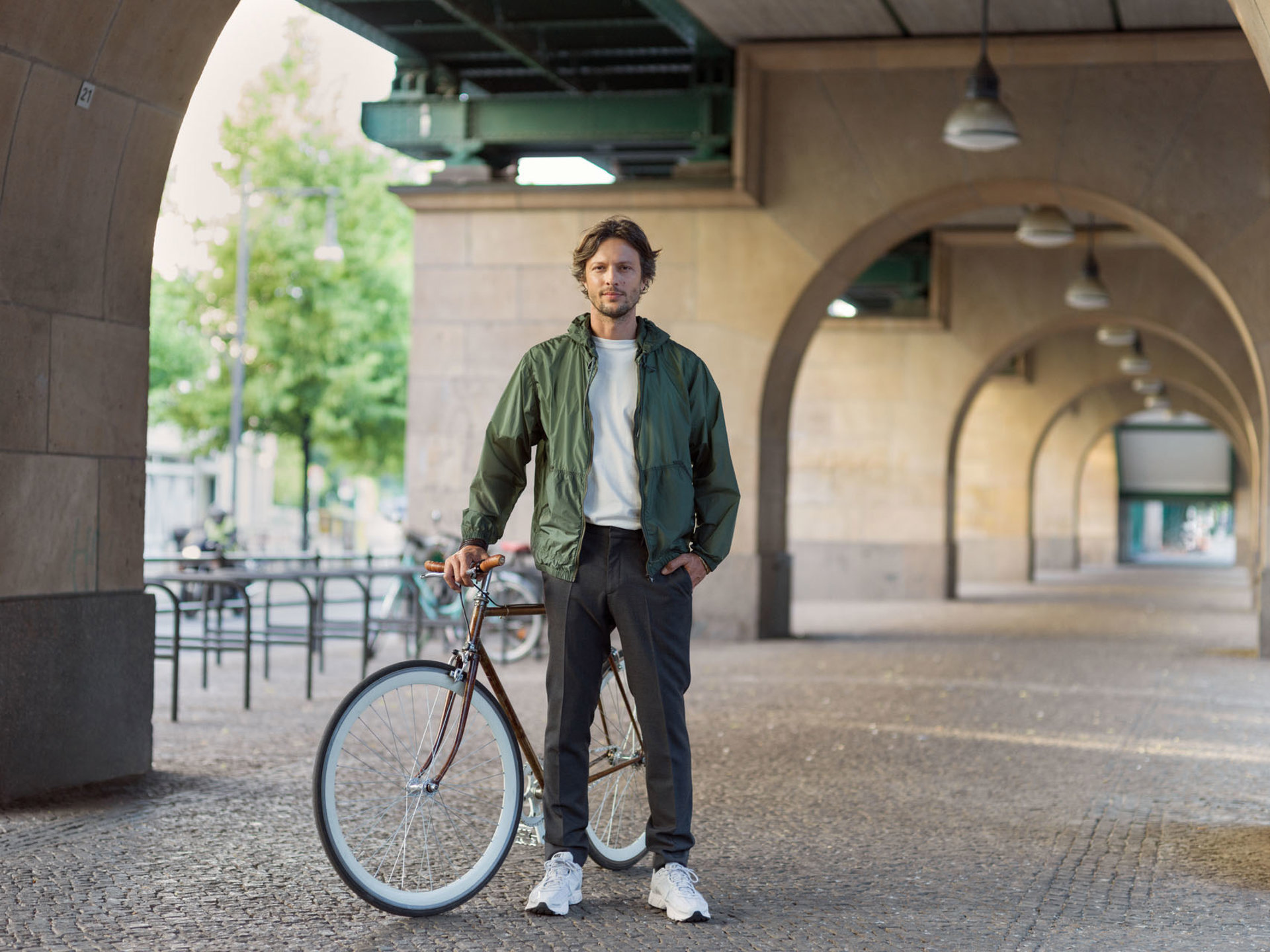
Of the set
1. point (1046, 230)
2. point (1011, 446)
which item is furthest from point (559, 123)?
point (1011, 446)

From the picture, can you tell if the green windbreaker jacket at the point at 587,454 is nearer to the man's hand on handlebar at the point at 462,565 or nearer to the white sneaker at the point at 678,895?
the man's hand on handlebar at the point at 462,565

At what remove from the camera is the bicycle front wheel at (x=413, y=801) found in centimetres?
416

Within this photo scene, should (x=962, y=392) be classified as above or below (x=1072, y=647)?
above

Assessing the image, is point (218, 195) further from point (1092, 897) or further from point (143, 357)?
point (1092, 897)

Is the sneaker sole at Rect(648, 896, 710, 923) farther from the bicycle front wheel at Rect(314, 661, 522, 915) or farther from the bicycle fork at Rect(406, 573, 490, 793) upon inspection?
the bicycle fork at Rect(406, 573, 490, 793)

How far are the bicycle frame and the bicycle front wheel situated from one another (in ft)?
0.04

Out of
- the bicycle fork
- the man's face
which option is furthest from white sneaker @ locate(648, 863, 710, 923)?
the man's face

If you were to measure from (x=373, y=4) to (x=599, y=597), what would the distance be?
→ 31.4 ft

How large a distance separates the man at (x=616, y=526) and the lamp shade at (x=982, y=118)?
6926 mm

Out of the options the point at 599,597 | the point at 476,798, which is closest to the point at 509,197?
the point at 476,798

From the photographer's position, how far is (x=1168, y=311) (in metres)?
23.3

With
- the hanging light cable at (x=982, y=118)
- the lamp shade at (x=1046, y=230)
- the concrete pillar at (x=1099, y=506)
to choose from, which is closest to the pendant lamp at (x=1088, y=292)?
the lamp shade at (x=1046, y=230)

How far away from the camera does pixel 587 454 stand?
441 cm

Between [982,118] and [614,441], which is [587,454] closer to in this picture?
[614,441]
